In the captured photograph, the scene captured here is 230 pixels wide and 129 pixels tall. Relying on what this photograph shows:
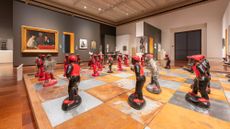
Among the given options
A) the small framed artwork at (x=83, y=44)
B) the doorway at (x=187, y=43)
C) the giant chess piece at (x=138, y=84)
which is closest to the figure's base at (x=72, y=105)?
the giant chess piece at (x=138, y=84)

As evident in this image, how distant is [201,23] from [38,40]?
31.0ft

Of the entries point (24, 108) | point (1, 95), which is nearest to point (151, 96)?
point (24, 108)

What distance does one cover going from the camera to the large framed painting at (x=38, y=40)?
14.8 ft

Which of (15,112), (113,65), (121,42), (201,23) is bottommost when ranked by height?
(15,112)

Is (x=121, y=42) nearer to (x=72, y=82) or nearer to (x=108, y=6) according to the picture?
(x=108, y=6)

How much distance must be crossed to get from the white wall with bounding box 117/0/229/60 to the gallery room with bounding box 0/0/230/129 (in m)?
0.05

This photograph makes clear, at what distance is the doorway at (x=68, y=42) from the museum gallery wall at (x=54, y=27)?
0.69ft

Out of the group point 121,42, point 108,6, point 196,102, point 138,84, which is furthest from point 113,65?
point 121,42

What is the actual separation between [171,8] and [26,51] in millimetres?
7587

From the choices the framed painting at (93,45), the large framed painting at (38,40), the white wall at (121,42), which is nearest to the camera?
the large framed painting at (38,40)

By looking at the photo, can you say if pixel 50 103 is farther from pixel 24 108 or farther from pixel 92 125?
pixel 92 125

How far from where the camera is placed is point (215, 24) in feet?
20.0

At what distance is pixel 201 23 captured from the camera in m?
6.55

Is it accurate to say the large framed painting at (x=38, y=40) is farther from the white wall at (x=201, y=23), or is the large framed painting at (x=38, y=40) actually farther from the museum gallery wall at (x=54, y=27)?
the white wall at (x=201, y=23)
